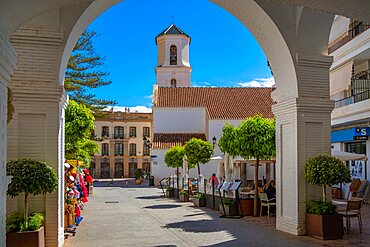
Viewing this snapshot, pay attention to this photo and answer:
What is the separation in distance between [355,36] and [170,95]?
92.7ft

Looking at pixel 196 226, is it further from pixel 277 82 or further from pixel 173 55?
pixel 173 55

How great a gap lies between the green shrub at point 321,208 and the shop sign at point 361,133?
9.90m

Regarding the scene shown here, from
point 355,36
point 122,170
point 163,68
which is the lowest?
point 122,170

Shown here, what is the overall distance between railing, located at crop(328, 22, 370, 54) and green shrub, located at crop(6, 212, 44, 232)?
50.9ft

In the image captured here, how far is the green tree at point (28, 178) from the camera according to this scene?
25.7 ft

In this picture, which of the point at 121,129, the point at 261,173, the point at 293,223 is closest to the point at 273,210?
the point at 293,223

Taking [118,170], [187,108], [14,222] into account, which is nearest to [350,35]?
[14,222]

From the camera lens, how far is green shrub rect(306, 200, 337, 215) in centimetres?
1073

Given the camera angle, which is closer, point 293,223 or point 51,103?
point 51,103

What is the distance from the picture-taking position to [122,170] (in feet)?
228

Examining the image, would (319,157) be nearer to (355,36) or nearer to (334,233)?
(334,233)

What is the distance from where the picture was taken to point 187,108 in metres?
45.8

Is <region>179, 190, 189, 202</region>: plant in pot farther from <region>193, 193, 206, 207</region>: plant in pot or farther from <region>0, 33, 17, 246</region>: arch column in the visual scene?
<region>0, 33, 17, 246</region>: arch column

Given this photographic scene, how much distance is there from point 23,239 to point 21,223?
40cm
